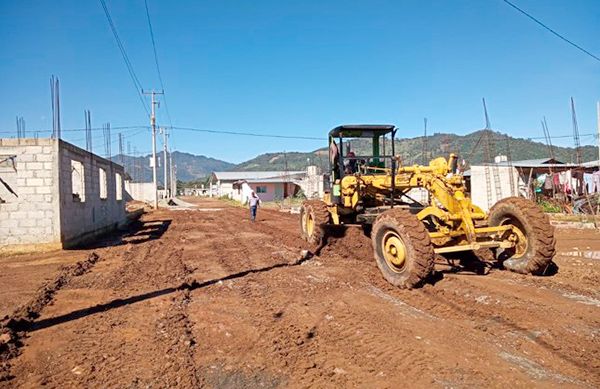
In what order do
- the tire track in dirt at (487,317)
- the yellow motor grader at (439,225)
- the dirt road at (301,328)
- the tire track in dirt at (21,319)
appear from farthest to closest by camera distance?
the yellow motor grader at (439,225) → the tire track in dirt at (21,319) → the tire track in dirt at (487,317) → the dirt road at (301,328)

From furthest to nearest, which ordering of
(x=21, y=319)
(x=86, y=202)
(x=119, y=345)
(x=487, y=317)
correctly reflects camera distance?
(x=86, y=202) < (x=21, y=319) < (x=487, y=317) < (x=119, y=345)

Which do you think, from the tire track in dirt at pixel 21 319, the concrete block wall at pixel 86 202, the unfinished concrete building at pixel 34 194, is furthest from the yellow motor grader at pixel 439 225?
the concrete block wall at pixel 86 202

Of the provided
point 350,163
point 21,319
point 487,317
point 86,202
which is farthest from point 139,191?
point 487,317

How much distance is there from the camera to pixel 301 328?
503 centimetres

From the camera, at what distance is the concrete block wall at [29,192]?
11.8m

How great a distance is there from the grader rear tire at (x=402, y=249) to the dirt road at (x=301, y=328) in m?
0.24

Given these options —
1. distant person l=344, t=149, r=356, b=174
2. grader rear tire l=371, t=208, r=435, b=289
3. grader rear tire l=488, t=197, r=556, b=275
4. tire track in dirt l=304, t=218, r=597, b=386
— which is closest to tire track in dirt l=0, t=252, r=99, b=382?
tire track in dirt l=304, t=218, r=597, b=386

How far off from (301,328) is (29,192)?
33.8 feet

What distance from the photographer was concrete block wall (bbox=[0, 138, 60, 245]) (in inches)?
465

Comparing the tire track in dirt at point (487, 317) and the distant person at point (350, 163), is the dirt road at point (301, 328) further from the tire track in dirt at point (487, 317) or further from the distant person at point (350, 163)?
the distant person at point (350, 163)

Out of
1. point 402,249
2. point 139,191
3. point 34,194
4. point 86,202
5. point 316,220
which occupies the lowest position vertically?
point 402,249

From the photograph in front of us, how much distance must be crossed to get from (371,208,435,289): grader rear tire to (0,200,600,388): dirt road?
0.24 meters

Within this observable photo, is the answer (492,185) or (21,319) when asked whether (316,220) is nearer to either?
(21,319)

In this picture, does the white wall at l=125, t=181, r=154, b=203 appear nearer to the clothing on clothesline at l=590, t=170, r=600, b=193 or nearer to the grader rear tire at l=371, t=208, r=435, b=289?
the clothing on clothesline at l=590, t=170, r=600, b=193
